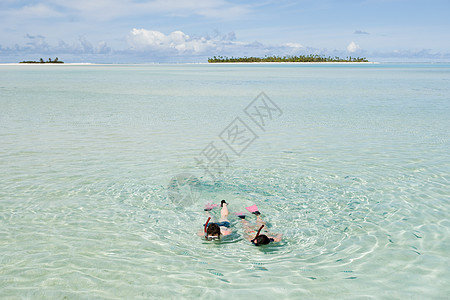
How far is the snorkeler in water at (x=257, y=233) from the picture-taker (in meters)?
7.48

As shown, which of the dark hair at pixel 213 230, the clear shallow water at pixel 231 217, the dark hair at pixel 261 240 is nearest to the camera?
the clear shallow water at pixel 231 217

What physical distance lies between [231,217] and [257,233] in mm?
1641

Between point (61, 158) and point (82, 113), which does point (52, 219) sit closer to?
point (61, 158)

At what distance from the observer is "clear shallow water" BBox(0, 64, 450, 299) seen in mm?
6379

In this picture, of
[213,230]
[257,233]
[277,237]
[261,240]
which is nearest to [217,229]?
[213,230]

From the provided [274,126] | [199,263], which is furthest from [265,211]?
[274,126]

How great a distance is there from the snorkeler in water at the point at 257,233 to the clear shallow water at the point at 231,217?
0.19 m

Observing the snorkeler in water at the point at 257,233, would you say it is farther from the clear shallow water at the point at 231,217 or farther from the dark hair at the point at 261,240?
the clear shallow water at the point at 231,217

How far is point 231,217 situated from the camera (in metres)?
9.12

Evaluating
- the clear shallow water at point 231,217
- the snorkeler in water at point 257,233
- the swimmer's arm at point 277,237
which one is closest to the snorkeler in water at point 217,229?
the clear shallow water at point 231,217

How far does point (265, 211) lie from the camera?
9.38m

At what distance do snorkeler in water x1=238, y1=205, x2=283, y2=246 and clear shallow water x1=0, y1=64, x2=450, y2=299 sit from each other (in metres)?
0.19

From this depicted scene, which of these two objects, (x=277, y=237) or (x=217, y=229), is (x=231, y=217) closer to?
(x=217, y=229)

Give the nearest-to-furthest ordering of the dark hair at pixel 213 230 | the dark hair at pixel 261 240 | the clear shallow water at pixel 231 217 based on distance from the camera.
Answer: the clear shallow water at pixel 231 217
the dark hair at pixel 261 240
the dark hair at pixel 213 230
